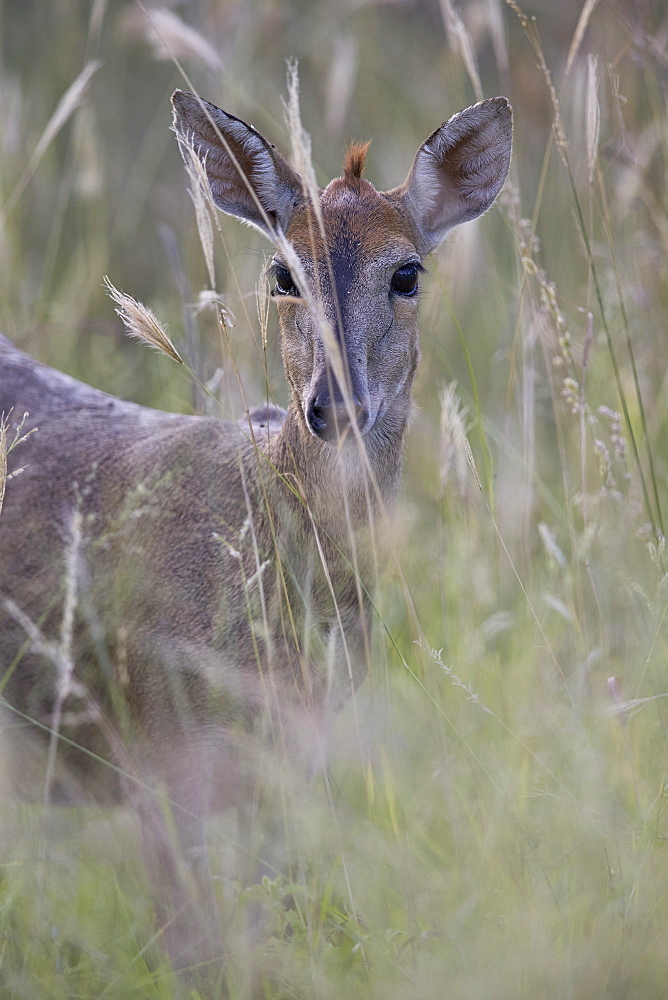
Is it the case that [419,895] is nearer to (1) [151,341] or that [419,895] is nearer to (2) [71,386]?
(1) [151,341]

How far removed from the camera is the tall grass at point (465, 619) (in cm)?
233

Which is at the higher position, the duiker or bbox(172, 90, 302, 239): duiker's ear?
bbox(172, 90, 302, 239): duiker's ear

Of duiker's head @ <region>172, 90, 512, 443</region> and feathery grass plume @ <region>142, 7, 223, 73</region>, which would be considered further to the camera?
feathery grass plume @ <region>142, 7, 223, 73</region>

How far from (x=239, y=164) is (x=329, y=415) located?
938 mm

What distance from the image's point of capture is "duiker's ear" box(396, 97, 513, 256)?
10.9ft

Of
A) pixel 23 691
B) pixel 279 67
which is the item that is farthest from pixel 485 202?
pixel 279 67

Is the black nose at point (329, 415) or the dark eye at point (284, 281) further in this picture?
the dark eye at point (284, 281)

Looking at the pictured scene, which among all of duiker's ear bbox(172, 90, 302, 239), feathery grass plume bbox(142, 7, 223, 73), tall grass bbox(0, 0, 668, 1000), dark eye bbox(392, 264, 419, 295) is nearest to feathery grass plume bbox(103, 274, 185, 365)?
tall grass bbox(0, 0, 668, 1000)

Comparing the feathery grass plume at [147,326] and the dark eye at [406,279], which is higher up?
the dark eye at [406,279]

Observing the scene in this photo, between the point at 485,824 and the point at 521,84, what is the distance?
5.26 meters

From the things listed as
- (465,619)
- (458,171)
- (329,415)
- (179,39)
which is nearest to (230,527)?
(329,415)

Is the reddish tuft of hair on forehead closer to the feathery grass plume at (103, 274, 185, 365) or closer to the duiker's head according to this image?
the duiker's head

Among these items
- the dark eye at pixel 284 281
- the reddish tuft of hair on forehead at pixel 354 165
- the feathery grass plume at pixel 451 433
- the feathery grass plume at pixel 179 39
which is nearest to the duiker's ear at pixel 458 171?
the reddish tuft of hair on forehead at pixel 354 165

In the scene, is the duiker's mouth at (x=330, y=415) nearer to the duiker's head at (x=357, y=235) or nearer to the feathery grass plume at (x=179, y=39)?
the duiker's head at (x=357, y=235)
